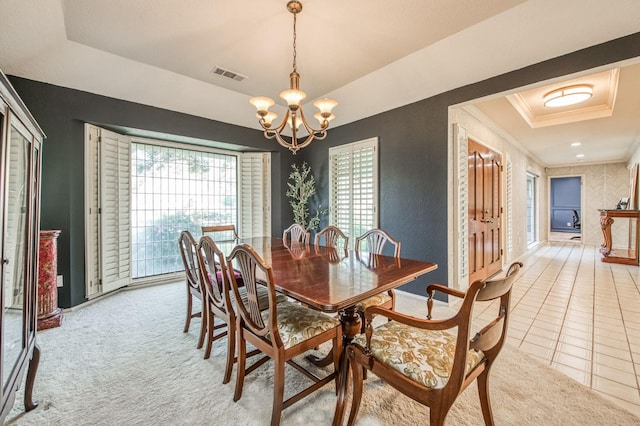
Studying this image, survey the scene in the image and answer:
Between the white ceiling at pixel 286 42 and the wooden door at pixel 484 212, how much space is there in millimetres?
848

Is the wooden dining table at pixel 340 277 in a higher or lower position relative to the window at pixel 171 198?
lower

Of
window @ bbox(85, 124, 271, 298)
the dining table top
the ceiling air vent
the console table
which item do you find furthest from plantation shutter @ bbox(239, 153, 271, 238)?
the console table

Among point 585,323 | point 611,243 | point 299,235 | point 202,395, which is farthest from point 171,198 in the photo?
point 611,243

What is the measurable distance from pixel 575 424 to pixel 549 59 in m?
2.80

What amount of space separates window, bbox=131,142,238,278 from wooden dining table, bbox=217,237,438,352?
2.62 meters

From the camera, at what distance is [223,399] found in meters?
1.67

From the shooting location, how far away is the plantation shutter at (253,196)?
4867 mm

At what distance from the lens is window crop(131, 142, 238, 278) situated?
4043mm

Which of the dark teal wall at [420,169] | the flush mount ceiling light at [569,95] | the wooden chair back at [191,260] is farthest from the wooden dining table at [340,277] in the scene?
the flush mount ceiling light at [569,95]

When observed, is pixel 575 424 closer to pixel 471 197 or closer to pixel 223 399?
pixel 223 399

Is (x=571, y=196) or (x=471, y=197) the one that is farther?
(x=571, y=196)

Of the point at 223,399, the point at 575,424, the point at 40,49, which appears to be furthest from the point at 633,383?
the point at 40,49

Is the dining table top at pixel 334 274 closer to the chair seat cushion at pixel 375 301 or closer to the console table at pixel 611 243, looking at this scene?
the chair seat cushion at pixel 375 301

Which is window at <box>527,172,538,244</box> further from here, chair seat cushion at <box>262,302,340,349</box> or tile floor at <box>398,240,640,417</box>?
chair seat cushion at <box>262,302,340,349</box>
